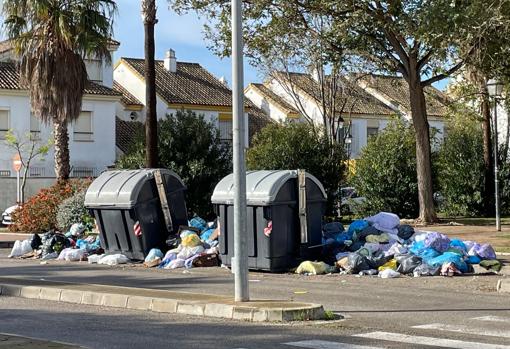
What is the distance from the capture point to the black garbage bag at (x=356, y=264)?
1634 cm

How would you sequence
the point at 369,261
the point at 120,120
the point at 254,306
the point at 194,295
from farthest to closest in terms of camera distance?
1. the point at 120,120
2. the point at 369,261
3. the point at 194,295
4. the point at 254,306

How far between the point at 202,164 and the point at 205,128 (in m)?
1.52

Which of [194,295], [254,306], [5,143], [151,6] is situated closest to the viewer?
[254,306]

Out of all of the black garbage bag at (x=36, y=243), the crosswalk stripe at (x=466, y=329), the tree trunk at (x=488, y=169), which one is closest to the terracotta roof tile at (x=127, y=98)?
the tree trunk at (x=488, y=169)

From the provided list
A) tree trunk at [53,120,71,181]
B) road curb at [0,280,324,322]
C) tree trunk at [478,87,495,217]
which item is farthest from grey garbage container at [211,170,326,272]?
tree trunk at [478,87,495,217]

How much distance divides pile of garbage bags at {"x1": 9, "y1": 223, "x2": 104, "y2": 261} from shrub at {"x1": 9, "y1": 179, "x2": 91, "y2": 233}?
6.62m

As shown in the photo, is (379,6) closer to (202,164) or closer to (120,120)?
(202,164)

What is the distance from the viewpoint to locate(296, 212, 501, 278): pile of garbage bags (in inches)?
632

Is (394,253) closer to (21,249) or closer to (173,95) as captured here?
(21,249)

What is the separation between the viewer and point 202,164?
28.7 m

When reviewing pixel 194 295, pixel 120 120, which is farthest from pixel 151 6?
pixel 120 120

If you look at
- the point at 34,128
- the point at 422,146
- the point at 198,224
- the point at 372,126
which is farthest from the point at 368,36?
the point at 372,126

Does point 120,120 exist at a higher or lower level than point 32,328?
higher

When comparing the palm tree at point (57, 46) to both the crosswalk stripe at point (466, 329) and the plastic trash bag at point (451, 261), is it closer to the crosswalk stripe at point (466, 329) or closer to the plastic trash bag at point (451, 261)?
the plastic trash bag at point (451, 261)
